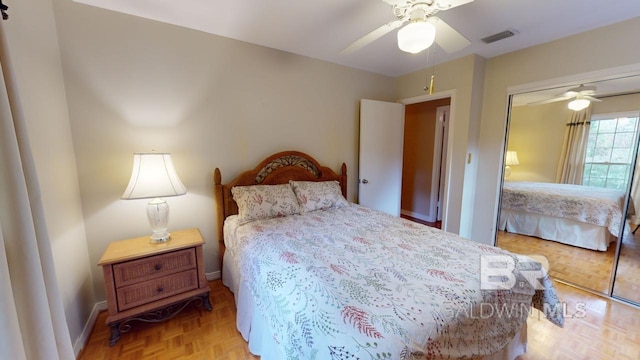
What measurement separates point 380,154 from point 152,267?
9.18 ft

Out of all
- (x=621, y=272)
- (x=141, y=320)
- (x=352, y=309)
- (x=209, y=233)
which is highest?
(x=352, y=309)

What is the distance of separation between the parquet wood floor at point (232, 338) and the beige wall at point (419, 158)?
98.8 inches

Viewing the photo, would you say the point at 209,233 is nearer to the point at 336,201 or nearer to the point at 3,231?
the point at 336,201

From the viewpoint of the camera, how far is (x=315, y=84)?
115 inches

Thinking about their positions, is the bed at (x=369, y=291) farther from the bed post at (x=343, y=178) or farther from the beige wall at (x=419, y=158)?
the beige wall at (x=419, y=158)

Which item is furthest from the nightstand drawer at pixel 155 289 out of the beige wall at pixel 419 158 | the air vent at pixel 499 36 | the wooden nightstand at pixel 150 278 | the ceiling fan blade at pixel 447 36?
the beige wall at pixel 419 158

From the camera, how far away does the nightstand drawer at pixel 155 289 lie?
1.70 metres

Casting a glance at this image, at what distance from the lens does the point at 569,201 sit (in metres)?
2.52

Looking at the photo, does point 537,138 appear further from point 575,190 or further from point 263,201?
point 263,201

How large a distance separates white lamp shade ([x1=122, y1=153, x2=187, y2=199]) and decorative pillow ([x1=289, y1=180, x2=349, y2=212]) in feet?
3.60

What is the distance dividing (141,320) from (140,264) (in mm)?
494

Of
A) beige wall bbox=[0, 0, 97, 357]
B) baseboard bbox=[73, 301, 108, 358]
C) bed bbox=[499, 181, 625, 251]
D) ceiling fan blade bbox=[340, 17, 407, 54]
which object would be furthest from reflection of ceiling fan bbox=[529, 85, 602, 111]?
baseboard bbox=[73, 301, 108, 358]

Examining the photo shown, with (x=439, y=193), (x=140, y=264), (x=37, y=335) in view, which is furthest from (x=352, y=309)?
(x=439, y=193)

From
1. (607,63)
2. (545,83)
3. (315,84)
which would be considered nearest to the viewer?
(607,63)
